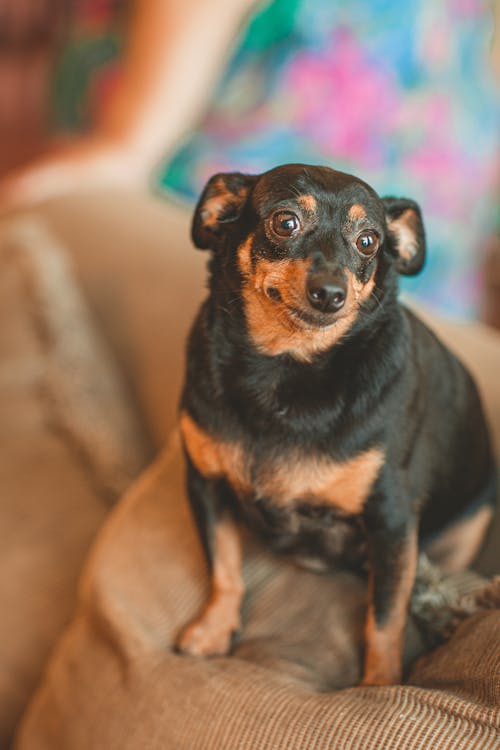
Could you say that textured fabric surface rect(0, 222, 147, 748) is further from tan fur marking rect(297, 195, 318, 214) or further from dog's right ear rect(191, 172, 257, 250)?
tan fur marking rect(297, 195, 318, 214)

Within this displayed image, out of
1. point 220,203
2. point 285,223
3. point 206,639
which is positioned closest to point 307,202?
point 285,223

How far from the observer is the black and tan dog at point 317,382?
860 mm

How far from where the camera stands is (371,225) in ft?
2.83

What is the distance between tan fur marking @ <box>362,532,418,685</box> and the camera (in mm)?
917

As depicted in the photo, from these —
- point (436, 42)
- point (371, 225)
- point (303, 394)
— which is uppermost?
point (436, 42)

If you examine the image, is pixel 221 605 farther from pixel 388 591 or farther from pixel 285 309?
pixel 285 309

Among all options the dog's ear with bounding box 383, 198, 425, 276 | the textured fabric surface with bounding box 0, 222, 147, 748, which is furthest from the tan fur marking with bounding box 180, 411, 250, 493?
the textured fabric surface with bounding box 0, 222, 147, 748

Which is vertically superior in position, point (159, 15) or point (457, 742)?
point (159, 15)

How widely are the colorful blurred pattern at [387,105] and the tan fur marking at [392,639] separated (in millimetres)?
1069

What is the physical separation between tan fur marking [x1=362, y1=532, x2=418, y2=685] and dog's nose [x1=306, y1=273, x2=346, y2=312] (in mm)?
312

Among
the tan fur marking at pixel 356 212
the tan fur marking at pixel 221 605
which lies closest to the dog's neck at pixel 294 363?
the tan fur marking at pixel 356 212

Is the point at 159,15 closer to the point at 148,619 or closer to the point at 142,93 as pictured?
the point at 142,93

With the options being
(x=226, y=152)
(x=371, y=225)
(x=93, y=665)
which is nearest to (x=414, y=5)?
(x=226, y=152)

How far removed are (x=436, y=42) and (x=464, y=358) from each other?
3.07 feet
